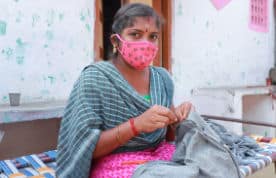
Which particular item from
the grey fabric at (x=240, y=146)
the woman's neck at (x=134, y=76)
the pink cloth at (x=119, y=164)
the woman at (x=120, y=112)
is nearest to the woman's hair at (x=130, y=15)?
the woman at (x=120, y=112)

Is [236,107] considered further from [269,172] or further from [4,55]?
[4,55]

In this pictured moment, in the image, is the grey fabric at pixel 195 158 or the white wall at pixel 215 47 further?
the white wall at pixel 215 47

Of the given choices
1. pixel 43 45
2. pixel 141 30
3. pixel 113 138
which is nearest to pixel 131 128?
pixel 113 138

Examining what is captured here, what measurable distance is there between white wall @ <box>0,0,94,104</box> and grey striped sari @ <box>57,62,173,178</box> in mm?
1123

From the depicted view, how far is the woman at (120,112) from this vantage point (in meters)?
1.39

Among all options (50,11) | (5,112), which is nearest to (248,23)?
(50,11)

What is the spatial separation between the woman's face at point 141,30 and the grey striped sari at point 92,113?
152 mm

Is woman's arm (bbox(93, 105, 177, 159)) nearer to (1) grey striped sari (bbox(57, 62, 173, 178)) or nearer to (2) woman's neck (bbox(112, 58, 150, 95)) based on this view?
(1) grey striped sari (bbox(57, 62, 173, 178))

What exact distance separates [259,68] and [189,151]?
13.2 feet

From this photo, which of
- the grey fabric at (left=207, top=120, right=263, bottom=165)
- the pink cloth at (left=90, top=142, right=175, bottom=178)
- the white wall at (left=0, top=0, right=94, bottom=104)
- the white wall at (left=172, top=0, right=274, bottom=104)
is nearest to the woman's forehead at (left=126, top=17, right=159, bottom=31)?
the pink cloth at (left=90, top=142, right=175, bottom=178)

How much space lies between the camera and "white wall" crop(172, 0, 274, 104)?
3.68m

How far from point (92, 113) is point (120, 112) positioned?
134 millimetres

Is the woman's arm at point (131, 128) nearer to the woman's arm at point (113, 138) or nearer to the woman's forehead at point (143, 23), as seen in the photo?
the woman's arm at point (113, 138)

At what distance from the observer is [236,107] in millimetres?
3682
